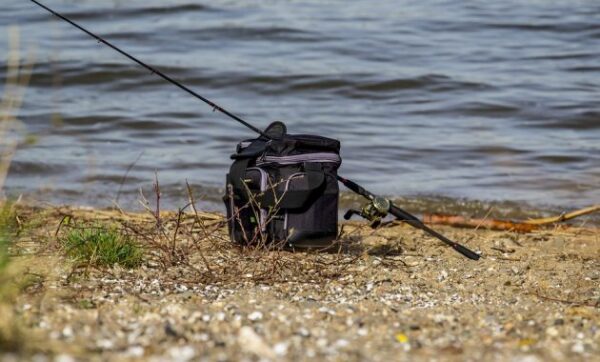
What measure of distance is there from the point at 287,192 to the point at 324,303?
93 cm

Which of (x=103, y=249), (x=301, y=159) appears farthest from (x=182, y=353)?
(x=301, y=159)

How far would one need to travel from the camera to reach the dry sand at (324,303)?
3.60 meters

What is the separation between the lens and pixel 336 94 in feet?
39.4

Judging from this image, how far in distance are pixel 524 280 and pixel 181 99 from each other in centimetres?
678

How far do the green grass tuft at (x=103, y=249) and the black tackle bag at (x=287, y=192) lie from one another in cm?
50

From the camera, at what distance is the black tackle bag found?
17.6 ft

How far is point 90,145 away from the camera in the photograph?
1007 cm

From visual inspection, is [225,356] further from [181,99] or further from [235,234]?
[181,99]

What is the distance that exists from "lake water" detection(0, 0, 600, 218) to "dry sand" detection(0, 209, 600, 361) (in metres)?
1.85

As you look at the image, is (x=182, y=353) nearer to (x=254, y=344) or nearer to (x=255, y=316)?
(x=254, y=344)

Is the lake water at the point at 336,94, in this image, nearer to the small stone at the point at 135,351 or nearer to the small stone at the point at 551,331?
the small stone at the point at 135,351

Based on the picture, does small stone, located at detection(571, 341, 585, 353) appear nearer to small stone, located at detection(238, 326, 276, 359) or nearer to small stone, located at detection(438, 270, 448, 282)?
small stone, located at detection(238, 326, 276, 359)

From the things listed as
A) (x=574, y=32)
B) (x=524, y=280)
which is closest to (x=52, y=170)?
(x=524, y=280)

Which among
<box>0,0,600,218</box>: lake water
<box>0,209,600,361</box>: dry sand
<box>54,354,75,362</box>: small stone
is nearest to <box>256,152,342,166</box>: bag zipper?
<box>0,209,600,361</box>: dry sand
